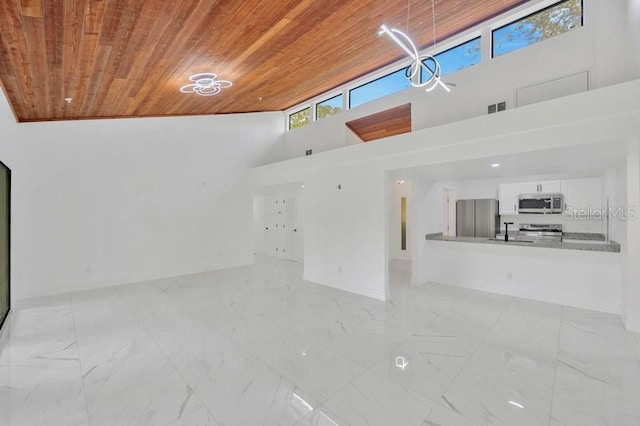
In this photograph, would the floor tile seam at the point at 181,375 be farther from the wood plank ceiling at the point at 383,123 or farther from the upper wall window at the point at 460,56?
the upper wall window at the point at 460,56

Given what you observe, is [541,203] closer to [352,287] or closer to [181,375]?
[352,287]

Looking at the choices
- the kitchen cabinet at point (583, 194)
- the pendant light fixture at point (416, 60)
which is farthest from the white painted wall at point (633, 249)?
the pendant light fixture at point (416, 60)

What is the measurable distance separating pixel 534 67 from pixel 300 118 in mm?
5501

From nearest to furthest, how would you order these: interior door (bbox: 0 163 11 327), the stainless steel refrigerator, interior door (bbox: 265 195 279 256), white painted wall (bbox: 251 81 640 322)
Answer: white painted wall (bbox: 251 81 640 322), interior door (bbox: 0 163 11 327), the stainless steel refrigerator, interior door (bbox: 265 195 279 256)

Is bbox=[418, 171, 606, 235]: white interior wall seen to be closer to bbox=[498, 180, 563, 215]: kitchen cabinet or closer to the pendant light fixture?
bbox=[498, 180, 563, 215]: kitchen cabinet

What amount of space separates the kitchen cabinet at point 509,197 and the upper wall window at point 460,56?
2536 millimetres

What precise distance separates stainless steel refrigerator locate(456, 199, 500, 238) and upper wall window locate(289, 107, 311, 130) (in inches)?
174

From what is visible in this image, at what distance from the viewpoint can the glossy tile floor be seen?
7.34ft

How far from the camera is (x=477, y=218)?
22.2 ft

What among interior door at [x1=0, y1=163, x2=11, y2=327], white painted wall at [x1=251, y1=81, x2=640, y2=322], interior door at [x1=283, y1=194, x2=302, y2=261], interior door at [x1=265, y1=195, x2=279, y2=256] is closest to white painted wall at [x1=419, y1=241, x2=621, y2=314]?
white painted wall at [x1=251, y1=81, x2=640, y2=322]

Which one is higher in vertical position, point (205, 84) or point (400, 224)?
point (205, 84)

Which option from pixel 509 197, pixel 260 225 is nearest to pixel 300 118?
pixel 260 225

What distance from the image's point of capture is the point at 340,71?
5906 millimetres

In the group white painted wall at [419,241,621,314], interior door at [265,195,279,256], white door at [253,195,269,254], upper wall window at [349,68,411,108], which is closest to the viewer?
white painted wall at [419,241,621,314]
